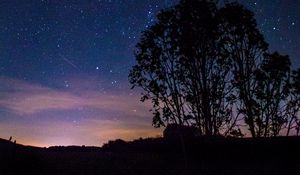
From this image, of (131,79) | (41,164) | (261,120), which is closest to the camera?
(41,164)

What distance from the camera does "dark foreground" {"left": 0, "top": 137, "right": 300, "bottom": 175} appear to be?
21531 mm

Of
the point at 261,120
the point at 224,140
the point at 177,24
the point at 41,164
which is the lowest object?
the point at 41,164

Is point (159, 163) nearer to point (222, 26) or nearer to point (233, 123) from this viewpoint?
point (233, 123)

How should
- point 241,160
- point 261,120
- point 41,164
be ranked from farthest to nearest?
1. point 261,120
2. point 241,160
3. point 41,164

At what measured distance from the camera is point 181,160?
953 inches

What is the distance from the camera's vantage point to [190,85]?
31.1 m

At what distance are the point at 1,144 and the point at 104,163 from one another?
5.14 meters

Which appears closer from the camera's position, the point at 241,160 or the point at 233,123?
the point at 241,160

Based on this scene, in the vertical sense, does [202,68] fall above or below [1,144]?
above

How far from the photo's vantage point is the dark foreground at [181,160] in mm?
21531

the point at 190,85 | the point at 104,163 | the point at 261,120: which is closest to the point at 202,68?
the point at 190,85

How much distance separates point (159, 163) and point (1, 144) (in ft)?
26.0

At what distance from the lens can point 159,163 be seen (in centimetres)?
2334

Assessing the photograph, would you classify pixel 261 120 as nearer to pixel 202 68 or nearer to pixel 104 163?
pixel 202 68
